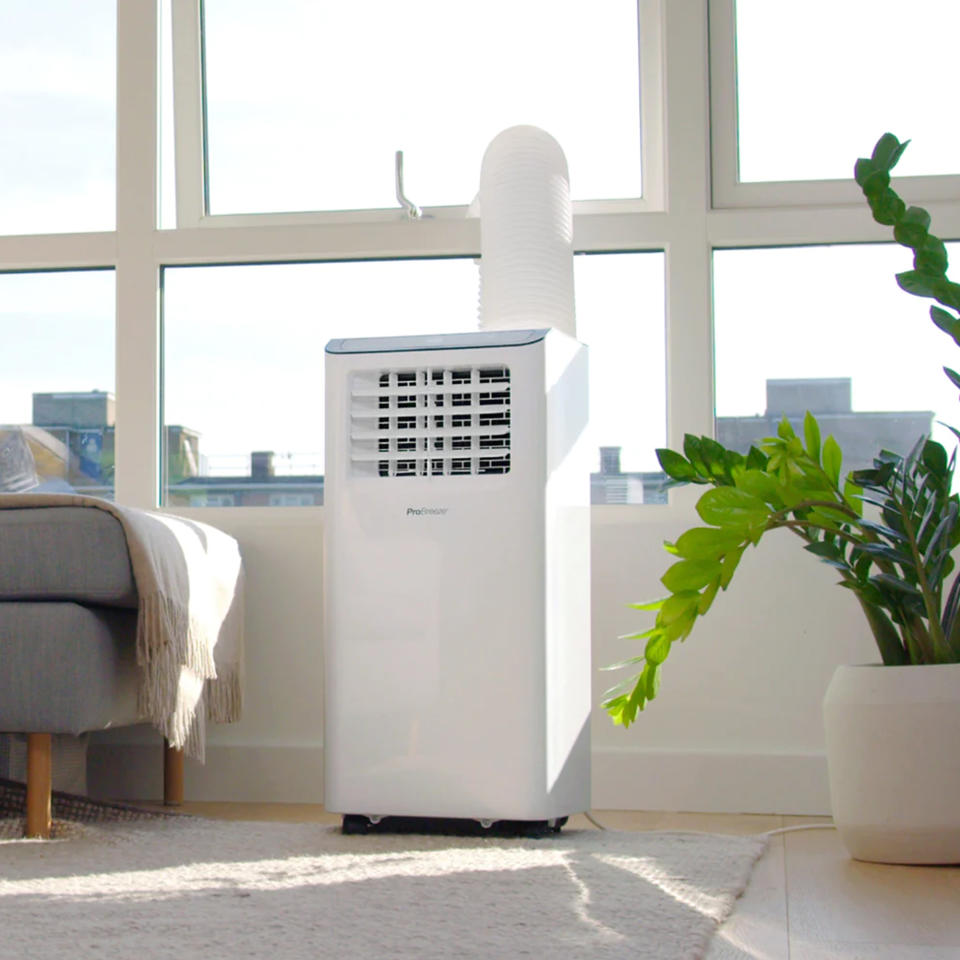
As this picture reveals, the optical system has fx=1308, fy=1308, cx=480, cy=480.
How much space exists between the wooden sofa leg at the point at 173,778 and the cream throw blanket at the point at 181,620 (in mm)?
202

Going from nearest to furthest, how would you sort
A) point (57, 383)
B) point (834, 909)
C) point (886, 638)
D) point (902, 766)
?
point (834, 909) → point (902, 766) → point (886, 638) → point (57, 383)

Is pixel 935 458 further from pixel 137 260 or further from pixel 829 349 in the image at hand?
pixel 137 260

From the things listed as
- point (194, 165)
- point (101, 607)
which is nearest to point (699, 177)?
point (194, 165)

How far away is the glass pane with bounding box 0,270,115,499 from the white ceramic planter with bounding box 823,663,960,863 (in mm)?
1653

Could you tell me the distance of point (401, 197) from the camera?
2.70 m

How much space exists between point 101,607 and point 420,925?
2.87ft

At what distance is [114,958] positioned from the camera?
1.18 m

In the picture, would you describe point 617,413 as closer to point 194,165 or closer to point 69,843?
point 194,165

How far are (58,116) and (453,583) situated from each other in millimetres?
1600

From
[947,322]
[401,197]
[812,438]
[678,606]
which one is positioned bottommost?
[678,606]

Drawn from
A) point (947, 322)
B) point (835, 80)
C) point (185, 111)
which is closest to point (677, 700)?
point (947, 322)

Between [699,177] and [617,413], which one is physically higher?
[699,177]

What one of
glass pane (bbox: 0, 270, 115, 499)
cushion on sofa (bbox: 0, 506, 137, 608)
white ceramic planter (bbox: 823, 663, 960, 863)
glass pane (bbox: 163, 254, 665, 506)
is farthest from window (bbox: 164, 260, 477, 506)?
white ceramic planter (bbox: 823, 663, 960, 863)

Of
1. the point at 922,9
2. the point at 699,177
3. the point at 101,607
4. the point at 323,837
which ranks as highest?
the point at 922,9
